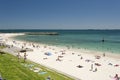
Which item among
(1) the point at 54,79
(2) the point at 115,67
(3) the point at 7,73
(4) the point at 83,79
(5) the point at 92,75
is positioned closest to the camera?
(3) the point at 7,73

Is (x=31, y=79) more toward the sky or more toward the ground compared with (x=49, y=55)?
more toward the sky

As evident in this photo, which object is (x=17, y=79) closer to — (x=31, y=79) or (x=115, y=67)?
(x=31, y=79)

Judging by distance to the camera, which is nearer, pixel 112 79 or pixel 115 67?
pixel 112 79

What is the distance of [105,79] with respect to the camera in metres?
26.1

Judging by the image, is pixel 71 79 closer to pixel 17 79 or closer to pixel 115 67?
pixel 17 79

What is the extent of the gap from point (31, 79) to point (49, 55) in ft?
103

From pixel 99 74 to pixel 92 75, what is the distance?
4.64ft

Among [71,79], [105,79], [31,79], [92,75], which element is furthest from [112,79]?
[31,79]

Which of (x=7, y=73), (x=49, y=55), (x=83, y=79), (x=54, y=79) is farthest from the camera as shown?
(x=49, y=55)

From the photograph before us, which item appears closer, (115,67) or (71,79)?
(71,79)

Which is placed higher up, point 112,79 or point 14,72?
point 14,72

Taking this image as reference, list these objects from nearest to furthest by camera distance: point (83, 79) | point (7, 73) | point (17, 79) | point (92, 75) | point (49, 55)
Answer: point (17, 79), point (7, 73), point (83, 79), point (92, 75), point (49, 55)

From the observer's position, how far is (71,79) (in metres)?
23.5

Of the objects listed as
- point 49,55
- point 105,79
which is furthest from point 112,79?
point 49,55
